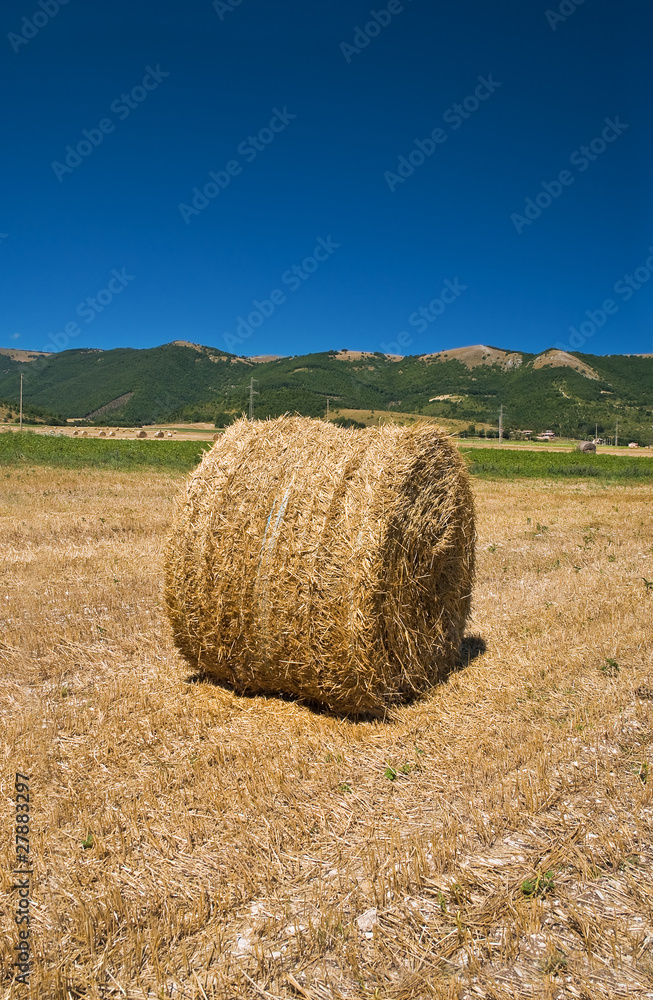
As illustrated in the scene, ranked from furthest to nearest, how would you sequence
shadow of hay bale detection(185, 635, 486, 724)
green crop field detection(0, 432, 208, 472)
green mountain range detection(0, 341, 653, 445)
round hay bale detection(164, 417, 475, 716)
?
green mountain range detection(0, 341, 653, 445) → green crop field detection(0, 432, 208, 472) → shadow of hay bale detection(185, 635, 486, 724) → round hay bale detection(164, 417, 475, 716)

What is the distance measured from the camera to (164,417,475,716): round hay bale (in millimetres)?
4691

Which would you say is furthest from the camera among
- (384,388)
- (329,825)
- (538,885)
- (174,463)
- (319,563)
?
(384,388)

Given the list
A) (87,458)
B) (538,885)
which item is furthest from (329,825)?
(87,458)

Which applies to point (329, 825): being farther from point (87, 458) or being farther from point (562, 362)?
point (562, 362)

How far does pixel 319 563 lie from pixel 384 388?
6305 inches

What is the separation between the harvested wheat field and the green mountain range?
3010 inches

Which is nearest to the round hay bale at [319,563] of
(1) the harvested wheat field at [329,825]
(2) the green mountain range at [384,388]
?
(1) the harvested wheat field at [329,825]

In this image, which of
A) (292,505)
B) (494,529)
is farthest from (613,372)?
(292,505)

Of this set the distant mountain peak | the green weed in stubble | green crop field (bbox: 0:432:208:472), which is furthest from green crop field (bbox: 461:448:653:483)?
the distant mountain peak

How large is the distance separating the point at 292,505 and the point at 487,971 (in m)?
3.26

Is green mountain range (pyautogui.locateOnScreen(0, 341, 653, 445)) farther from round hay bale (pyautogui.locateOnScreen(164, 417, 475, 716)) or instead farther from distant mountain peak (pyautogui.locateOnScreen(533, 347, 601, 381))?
round hay bale (pyautogui.locateOnScreen(164, 417, 475, 716))

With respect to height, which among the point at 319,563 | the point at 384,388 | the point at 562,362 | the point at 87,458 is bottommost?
the point at 319,563

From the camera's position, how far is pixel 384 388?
161250 millimetres

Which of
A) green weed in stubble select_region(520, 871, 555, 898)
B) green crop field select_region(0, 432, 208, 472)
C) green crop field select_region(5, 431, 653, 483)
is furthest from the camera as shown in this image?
green crop field select_region(5, 431, 653, 483)
